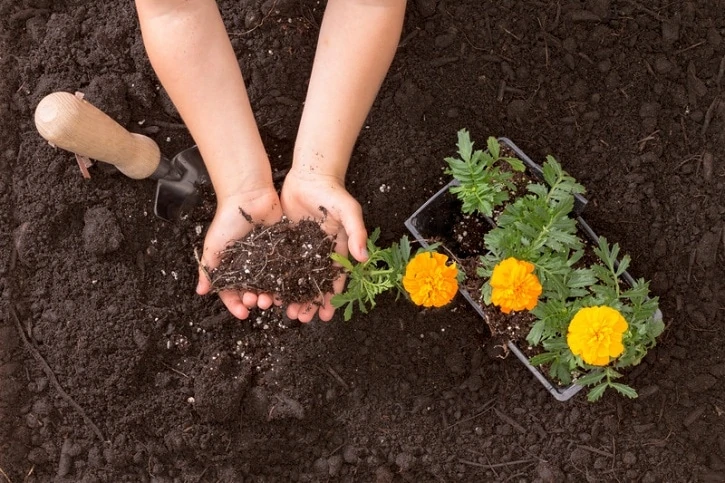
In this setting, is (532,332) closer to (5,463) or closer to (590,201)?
(590,201)

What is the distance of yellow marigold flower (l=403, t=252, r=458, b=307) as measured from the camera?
53.1 inches

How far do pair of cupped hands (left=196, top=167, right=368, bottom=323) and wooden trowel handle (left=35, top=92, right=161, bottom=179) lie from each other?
0.22 meters

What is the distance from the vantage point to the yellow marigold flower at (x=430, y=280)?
1349mm

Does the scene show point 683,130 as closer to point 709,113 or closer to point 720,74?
point 709,113

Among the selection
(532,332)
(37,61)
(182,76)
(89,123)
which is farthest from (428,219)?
(37,61)

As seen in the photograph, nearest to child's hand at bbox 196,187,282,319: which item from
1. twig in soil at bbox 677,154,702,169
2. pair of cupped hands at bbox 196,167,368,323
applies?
pair of cupped hands at bbox 196,167,368,323

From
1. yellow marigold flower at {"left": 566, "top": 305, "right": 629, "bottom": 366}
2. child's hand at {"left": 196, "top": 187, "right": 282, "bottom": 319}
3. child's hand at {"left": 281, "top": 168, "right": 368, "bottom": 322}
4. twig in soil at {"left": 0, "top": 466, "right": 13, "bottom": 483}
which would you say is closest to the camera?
yellow marigold flower at {"left": 566, "top": 305, "right": 629, "bottom": 366}

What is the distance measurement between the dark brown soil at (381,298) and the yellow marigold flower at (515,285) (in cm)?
58

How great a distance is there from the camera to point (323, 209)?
160 cm

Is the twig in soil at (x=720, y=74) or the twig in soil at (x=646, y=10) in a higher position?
the twig in soil at (x=646, y=10)

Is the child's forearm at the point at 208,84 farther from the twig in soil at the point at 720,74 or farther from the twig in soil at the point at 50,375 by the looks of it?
the twig in soil at the point at 720,74

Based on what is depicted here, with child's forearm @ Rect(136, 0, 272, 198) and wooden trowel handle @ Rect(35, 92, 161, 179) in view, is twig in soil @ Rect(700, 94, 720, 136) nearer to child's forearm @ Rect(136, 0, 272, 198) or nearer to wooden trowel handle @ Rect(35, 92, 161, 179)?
child's forearm @ Rect(136, 0, 272, 198)

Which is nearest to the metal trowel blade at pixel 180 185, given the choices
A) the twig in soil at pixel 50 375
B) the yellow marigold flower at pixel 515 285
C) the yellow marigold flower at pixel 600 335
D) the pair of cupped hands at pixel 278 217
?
the pair of cupped hands at pixel 278 217

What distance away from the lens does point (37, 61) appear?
1.90 m
